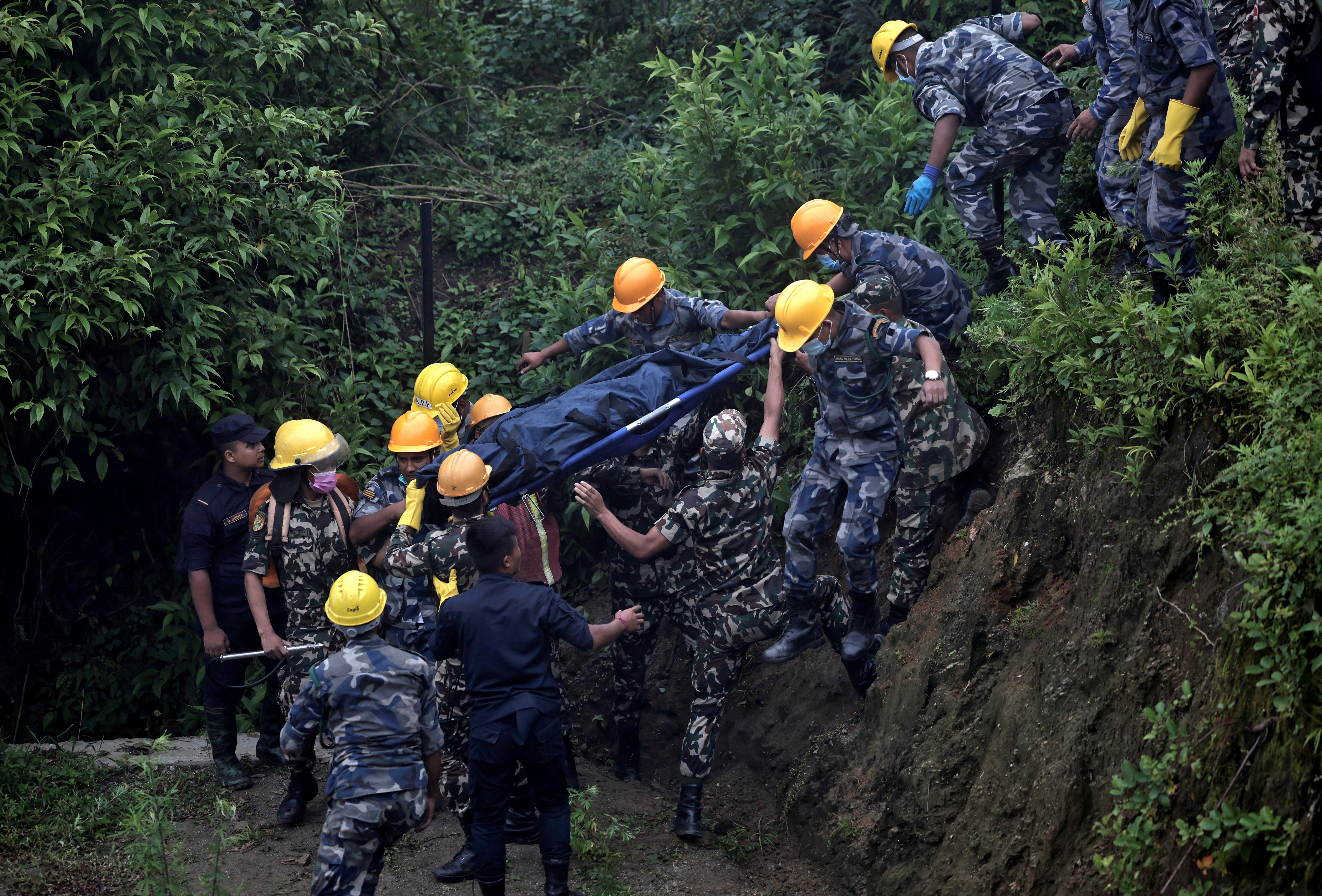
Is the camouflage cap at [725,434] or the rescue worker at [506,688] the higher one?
the camouflage cap at [725,434]

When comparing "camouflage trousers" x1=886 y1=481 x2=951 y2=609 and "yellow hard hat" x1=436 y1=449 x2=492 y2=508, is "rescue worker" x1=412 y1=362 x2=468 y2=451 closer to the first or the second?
"yellow hard hat" x1=436 y1=449 x2=492 y2=508

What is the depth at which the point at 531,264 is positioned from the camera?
9.02m

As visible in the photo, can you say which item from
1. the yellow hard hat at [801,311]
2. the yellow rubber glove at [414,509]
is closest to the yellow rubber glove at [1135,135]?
the yellow hard hat at [801,311]

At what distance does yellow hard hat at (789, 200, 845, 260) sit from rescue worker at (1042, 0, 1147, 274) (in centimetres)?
146

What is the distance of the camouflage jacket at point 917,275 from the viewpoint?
6047 millimetres

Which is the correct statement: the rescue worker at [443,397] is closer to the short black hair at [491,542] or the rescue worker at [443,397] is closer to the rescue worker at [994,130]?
the short black hair at [491,542]

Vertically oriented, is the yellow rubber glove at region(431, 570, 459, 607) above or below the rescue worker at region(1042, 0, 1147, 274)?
below

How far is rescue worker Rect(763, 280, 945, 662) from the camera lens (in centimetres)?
561

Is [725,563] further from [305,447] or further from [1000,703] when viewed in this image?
[305,447]

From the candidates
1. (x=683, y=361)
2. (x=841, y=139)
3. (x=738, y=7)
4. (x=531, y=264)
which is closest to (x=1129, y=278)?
(x=683, y=361)

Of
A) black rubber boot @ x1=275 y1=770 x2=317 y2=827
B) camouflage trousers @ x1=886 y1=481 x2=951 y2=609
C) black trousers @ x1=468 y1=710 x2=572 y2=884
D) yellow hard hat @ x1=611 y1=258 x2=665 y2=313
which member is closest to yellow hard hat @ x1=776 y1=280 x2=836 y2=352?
camouflage trousers @ x1=886 y1=481 x2=951 y2=609

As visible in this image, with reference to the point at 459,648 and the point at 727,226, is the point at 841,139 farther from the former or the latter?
the point at 459,648

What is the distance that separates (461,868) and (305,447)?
8.29 feet

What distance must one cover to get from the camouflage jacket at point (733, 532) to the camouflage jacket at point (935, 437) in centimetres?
73
